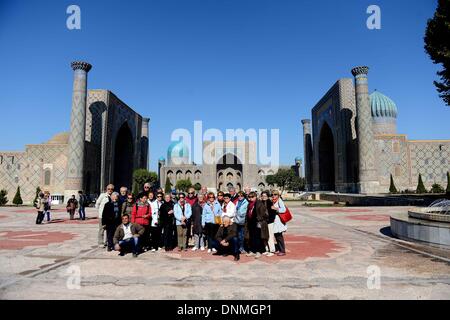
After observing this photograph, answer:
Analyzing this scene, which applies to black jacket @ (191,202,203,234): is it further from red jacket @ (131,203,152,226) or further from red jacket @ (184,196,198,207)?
red jacket @ (131,203,152,226)

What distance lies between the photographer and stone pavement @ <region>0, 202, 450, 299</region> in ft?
12.5

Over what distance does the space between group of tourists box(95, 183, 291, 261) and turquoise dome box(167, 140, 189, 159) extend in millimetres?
66895

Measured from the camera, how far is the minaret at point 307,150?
49281mm

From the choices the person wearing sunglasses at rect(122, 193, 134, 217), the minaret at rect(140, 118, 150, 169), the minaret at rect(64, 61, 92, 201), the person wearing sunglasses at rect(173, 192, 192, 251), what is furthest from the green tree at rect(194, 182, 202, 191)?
the person wearing sunglasses at rect(173, 192, 192, 251)

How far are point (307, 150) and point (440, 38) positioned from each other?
36425 mm

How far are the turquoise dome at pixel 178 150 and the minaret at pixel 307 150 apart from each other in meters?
32.2

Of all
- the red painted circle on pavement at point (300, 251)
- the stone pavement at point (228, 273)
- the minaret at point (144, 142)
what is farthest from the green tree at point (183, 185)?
the red painted circle on pavement at point (300, 251)

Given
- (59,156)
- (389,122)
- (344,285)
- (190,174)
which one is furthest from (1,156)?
(389,122)

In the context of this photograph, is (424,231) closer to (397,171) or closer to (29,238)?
(29,238)

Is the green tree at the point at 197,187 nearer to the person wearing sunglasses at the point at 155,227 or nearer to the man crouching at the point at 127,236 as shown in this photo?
the person wearing sunglasses at the point at 155,227

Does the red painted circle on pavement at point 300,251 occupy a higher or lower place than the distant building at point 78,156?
lower

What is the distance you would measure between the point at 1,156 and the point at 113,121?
1378 cm
